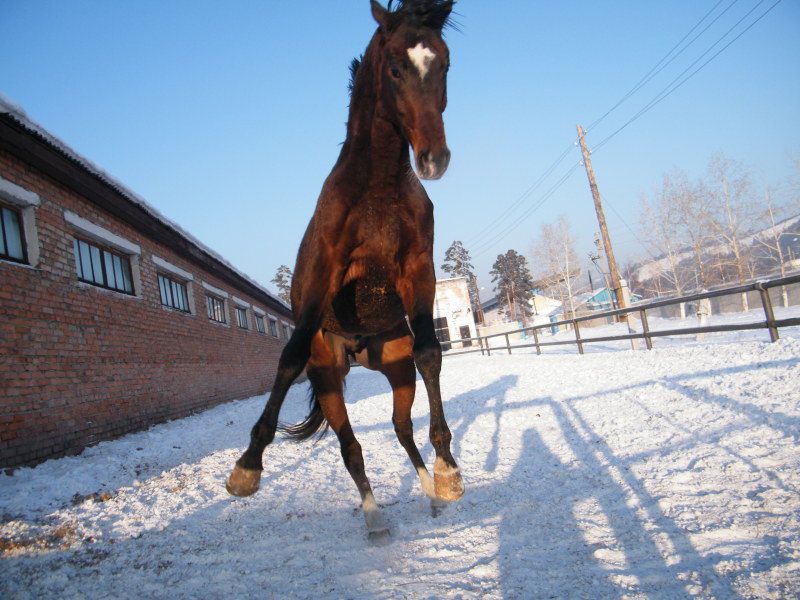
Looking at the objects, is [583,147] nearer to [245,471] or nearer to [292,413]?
[292,413]

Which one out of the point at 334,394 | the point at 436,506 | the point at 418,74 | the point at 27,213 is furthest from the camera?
the point at 27,213

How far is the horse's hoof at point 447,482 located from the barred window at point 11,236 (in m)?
6.26

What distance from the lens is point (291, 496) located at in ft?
13.3

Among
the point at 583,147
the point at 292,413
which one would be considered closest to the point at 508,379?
the point at 292,413

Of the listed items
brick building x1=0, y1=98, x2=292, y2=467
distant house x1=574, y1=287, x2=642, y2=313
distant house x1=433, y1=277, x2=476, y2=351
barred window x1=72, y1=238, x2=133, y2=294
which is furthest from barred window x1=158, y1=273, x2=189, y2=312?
distant house x1=574, y1=287, x2=642, y2=313

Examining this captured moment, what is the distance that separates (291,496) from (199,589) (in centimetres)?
173

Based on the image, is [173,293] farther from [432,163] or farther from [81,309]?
[432,163]

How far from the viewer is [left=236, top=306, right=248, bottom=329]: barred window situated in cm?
1686

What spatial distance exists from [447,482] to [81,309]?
672cm

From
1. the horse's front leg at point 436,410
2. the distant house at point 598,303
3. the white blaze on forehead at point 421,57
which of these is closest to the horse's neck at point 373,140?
the white blaze on forehead at point 421,57

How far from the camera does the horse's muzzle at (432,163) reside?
2.16 meters

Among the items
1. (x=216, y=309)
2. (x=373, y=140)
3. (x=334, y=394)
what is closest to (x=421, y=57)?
(x=373, y=140)

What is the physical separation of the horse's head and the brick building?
5348 millimetres

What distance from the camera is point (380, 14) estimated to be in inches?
103
